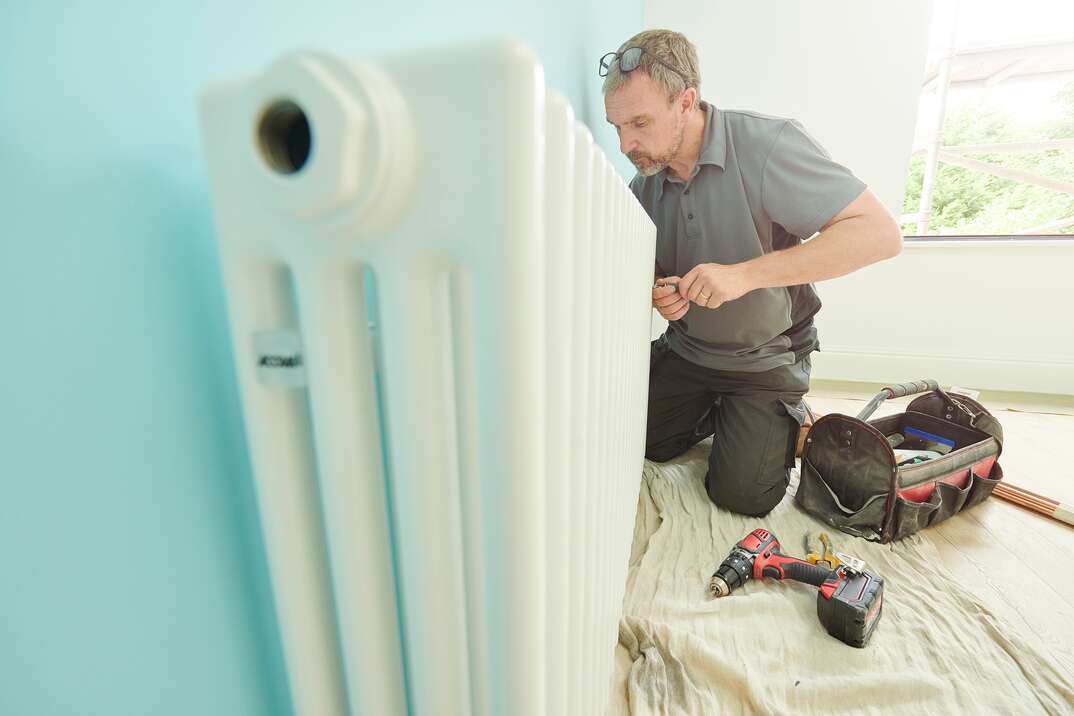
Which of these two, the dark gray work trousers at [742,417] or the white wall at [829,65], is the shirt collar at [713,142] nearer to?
the dark gray work trousers at [742,417]

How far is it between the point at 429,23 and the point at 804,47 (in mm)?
2099

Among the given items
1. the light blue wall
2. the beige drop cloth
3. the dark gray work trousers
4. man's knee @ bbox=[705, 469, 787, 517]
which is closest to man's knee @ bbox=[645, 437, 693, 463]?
the dark gray work trousers

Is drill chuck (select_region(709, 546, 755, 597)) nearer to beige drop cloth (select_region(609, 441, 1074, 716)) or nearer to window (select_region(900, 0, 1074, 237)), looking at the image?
beige drop cloth (select_region(609, 441, 1074, 716))

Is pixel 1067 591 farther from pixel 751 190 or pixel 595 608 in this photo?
pixel 595 608

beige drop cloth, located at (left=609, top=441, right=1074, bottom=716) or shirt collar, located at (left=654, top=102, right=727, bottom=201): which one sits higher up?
shirt collar, located at (left=654, top=102, right=727, bottom=201)

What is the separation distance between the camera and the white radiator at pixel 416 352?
21cm

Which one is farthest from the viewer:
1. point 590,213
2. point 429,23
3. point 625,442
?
point 625,442

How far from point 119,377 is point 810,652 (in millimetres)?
1002

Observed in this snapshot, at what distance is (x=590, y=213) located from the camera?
355 millimetres

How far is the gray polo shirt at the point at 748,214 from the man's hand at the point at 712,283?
0.21m

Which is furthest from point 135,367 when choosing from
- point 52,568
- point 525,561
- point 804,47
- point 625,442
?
point 804,47

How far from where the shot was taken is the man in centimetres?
103

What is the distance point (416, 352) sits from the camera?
0.25 meters

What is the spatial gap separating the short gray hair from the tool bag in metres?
0.80
